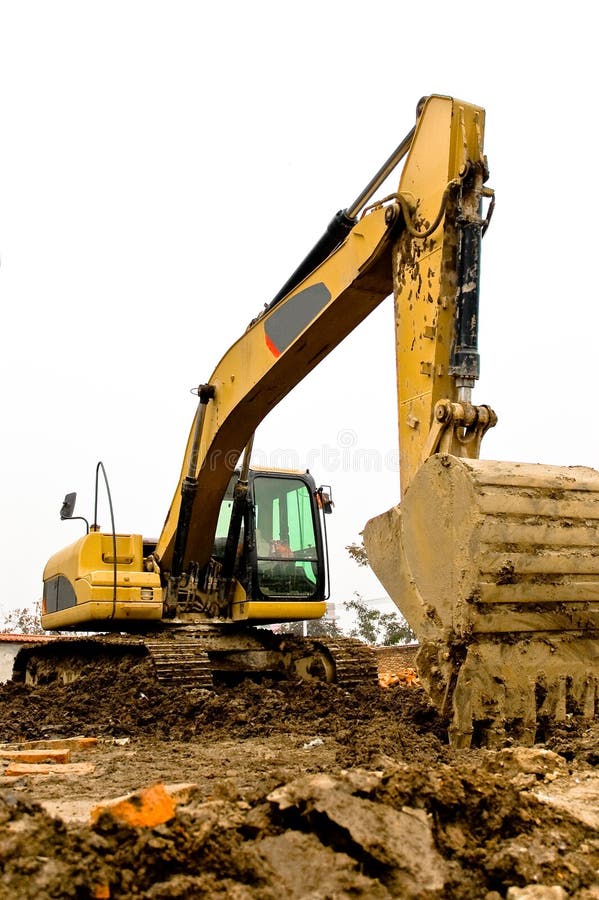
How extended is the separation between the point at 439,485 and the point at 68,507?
465 cm

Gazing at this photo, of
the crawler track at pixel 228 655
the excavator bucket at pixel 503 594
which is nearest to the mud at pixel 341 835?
the excavator bucket at pixel 503 594

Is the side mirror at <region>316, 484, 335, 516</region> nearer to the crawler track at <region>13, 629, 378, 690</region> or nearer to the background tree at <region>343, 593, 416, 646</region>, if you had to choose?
the crawler track at <region>13, 629, 378, 690</region>

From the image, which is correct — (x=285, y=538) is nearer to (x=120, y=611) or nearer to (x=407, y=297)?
(x=120, y=611)

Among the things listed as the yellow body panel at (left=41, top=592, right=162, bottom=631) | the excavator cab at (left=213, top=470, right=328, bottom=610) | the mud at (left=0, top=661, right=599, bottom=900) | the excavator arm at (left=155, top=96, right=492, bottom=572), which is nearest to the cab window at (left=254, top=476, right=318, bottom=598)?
the excavator cab at (left=213, top=470, right=328, bottom=610)

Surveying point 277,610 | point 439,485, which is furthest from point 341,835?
point 277,610

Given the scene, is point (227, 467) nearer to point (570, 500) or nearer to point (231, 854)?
point (570, 500)

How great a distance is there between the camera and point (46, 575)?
10.3 m

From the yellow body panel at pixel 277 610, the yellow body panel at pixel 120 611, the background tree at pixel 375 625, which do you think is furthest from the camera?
the background tree at pixel 375 625

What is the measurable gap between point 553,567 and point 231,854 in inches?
99.0

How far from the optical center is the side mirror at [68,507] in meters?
8.22

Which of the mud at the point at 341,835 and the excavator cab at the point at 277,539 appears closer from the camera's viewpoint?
the mud at the point at 341,835

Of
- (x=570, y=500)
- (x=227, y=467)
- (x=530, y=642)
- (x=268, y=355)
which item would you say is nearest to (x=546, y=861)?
(x=530, y=642)

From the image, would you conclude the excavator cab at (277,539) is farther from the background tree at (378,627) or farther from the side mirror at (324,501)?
the background tree at (378,627)

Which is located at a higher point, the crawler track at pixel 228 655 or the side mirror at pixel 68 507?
the side mirror at pixel 68 507
